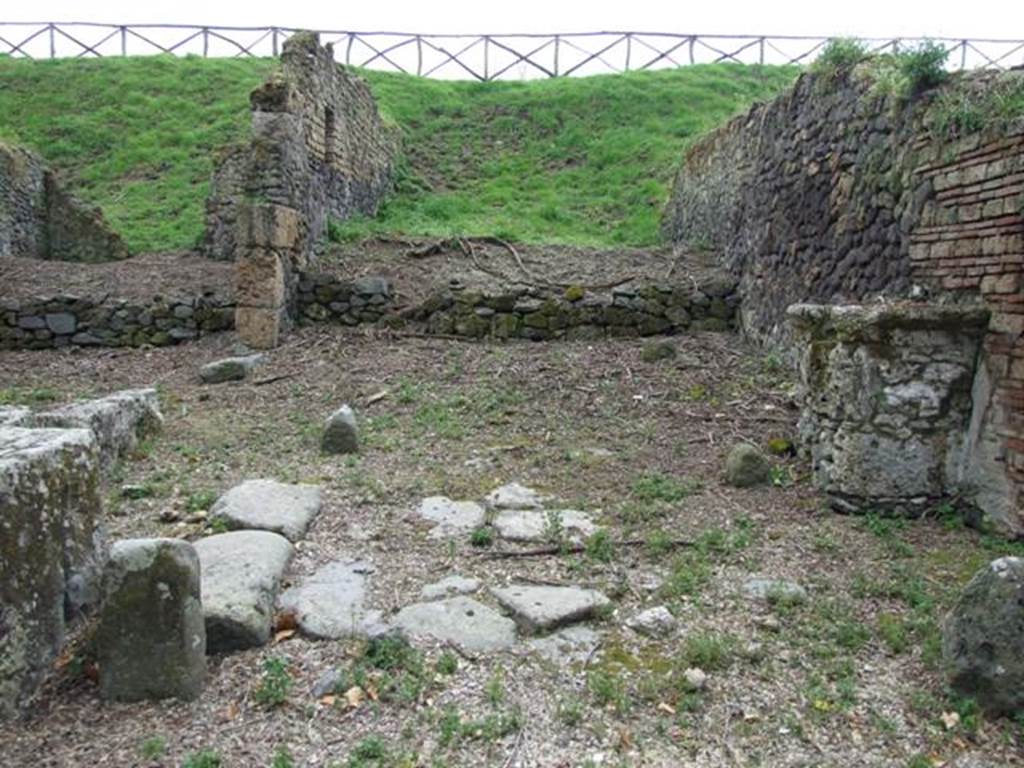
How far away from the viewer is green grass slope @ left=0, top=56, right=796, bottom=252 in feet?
50.0

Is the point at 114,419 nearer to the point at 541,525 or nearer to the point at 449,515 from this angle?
the point at 449,515

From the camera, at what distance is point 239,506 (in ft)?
15.8

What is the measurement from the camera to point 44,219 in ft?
47.4

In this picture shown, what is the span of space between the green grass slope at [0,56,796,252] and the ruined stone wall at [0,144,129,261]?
0.56m

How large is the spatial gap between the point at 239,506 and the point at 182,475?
1153 mm

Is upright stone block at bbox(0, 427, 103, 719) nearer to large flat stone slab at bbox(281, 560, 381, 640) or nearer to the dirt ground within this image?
the dirt ground

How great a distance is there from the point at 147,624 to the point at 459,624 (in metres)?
1.32

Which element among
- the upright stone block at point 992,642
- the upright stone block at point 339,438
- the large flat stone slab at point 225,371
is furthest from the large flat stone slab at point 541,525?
the large flat stone slab at point 225,371

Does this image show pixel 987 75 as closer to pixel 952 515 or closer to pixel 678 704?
pixel 952 515

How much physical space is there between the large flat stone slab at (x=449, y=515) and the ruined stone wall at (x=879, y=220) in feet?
10.3

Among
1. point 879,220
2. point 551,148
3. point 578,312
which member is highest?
point 551,148

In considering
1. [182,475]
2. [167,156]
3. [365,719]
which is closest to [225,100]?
[167,156]

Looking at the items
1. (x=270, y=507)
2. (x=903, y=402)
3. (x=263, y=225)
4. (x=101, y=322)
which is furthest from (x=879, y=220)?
(x=101, y=322)

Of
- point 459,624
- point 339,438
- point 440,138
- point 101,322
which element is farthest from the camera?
point 440,138
